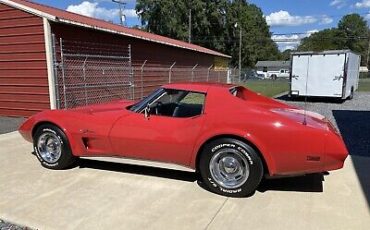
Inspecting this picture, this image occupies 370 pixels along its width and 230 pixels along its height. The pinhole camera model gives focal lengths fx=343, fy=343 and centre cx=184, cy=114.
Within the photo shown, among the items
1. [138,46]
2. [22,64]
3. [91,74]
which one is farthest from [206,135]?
[138,46]

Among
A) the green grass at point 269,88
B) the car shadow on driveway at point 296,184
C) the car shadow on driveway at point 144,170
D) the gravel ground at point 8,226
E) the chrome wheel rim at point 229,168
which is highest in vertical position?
the chrome wheel rim at point 229,168

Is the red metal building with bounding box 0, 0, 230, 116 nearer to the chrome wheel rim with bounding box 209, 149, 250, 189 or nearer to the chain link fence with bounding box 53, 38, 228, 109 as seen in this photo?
the chain link fence with bounding box 53, 38, 228, 109

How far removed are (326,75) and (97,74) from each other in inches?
404

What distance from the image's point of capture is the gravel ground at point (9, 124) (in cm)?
855

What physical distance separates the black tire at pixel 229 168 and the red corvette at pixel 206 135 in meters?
0.01

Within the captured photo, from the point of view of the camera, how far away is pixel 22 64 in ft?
33.8

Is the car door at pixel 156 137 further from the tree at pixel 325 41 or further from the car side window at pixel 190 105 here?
the tree at pixel 325 41

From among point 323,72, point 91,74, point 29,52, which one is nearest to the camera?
point 29,52

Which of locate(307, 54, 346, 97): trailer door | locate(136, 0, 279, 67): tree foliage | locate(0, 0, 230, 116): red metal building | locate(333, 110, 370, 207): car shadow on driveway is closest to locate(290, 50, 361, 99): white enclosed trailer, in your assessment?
locate(307, 54, 346, 97): trailer door

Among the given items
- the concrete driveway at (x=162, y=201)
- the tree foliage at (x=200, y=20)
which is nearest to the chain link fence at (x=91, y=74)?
the concrete driveway at (x=162, y=201)

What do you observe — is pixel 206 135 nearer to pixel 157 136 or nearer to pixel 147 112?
pixel 157 136

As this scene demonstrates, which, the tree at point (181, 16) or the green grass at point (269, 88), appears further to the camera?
the tree at point (181, 16)

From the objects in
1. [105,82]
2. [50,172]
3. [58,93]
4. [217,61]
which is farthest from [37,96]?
[217,61]

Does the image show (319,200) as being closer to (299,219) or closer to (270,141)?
(299,219)
